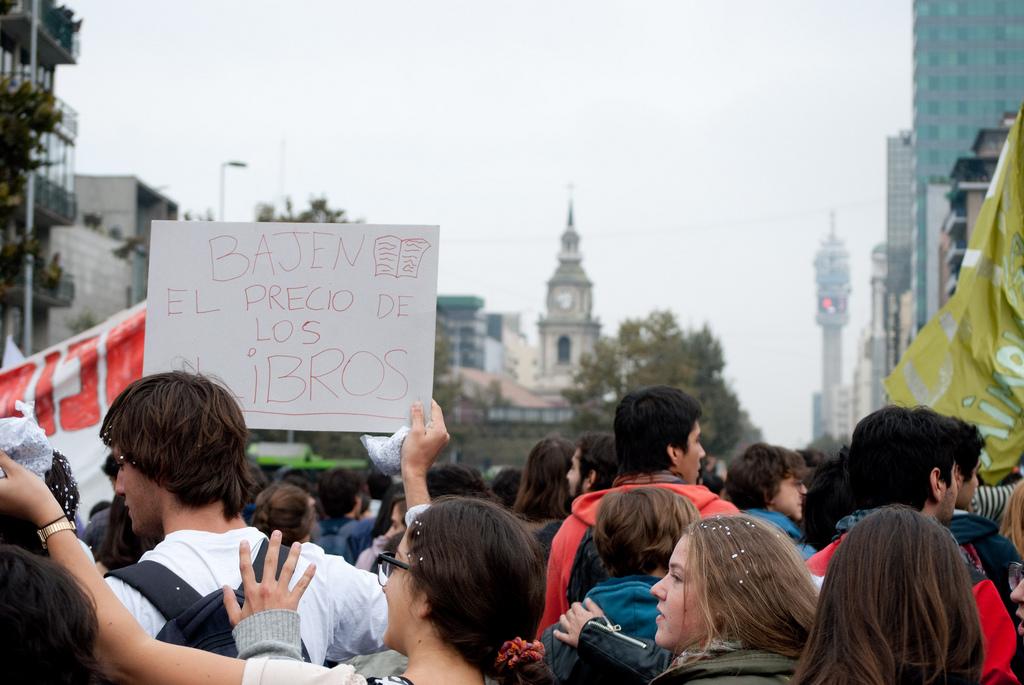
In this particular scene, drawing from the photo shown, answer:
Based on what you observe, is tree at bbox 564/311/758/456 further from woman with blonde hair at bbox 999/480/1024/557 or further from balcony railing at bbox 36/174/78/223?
woman with blonde hair at bbox 999/480/1024/557

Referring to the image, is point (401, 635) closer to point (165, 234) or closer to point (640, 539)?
point (640, 539)

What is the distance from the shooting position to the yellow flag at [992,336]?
6816 mm

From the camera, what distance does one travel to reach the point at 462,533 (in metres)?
3.16

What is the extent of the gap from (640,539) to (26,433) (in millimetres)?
1944

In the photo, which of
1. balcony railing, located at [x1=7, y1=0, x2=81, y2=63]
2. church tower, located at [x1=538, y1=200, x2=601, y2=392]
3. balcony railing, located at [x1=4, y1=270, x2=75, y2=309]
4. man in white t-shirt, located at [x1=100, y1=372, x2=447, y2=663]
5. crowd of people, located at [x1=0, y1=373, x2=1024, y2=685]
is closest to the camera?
crowd of people, located at [x1=0, y1=373, x2=1024, y2=685]

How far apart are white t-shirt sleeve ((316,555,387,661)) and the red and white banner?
3719 millimetres

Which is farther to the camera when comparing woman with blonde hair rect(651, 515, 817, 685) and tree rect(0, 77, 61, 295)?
tree rect(0, 77, 61, 295)

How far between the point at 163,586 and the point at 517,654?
799mm

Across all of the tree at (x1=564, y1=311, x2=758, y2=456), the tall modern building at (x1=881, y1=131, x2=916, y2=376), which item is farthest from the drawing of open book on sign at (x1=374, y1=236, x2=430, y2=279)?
the tall modern building at (x1=881, y1=131, x2=916, y2=376)

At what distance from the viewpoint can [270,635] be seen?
9.14 ft

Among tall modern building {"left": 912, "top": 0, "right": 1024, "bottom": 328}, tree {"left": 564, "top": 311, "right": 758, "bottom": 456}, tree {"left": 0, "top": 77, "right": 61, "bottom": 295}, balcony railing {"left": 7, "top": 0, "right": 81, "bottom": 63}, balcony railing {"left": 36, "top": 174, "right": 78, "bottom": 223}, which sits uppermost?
tall modern building {"left": 912, "top": 0, "right": 1024, "bottom": 328}

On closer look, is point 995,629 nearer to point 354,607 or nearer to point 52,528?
point 354,607

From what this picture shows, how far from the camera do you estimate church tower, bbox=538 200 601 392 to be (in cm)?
17638

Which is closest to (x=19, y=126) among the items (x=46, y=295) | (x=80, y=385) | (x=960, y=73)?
(x=80, y=385)
